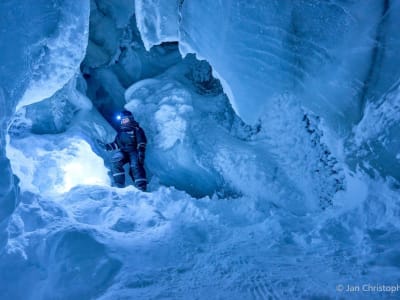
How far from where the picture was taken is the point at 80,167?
6172mm

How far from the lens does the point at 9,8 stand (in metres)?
3.34

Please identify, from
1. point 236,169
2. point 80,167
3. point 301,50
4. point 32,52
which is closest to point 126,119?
point 80,167

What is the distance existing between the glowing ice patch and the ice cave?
3 cm

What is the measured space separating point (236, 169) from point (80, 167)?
287 centimetres

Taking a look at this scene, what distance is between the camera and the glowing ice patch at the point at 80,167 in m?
5.84

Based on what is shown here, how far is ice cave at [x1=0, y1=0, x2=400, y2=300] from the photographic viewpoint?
8.11ft

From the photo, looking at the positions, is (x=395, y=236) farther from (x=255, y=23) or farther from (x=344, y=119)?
(x=255, y=23)

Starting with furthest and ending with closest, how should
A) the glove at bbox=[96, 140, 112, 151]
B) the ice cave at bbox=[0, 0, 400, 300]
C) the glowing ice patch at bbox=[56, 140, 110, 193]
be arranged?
the glove at bbox=[96, 140, 112, 151], the glowing ice patch at bbox=[56, 140, 110, 193], the ice cave at bbox=[0, 0, 400, 300]

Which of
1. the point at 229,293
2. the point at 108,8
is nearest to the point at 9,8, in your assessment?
the point at 229,293

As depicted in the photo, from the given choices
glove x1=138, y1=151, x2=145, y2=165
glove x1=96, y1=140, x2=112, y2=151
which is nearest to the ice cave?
glove x1=96, y1=140, x2=112, y2=151

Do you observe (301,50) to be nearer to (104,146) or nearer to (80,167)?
(80,167)

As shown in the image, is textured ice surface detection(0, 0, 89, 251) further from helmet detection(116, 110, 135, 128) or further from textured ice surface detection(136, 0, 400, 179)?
helmet detection(116, 110, 135, 128)

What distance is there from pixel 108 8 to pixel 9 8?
4.64 m

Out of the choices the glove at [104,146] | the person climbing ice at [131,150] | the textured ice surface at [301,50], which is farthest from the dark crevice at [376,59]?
the glove at [104,146]
